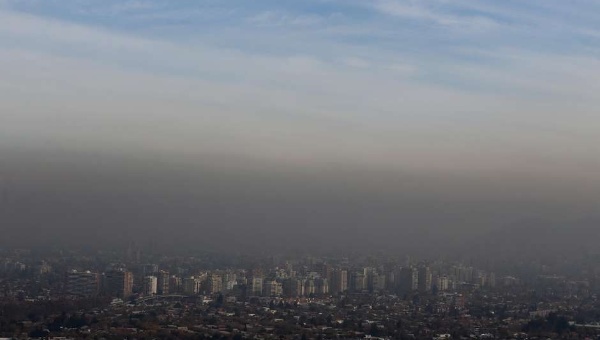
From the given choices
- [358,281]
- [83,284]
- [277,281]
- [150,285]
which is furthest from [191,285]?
[358,281]

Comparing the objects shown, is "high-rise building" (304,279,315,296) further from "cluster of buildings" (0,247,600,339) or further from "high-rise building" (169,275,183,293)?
"high-rise building" (169,275,183,293)

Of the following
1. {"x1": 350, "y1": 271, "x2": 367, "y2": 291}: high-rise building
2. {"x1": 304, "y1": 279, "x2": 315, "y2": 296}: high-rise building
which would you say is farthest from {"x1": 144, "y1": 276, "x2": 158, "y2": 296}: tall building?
{"x1": 350, "y1": 271, "x2": 367, "y2": 291}: high-rise building

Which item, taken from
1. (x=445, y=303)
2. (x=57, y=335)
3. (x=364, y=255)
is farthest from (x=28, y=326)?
(x=364, y=255)

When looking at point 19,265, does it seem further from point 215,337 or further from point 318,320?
point 215,337

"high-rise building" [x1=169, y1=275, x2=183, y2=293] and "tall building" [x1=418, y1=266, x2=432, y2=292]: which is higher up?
"tall building" [x1=418, y1=266, x2=432, y2=292]

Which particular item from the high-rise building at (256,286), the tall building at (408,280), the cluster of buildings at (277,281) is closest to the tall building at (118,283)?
the cluster of buildings at (277,281)
